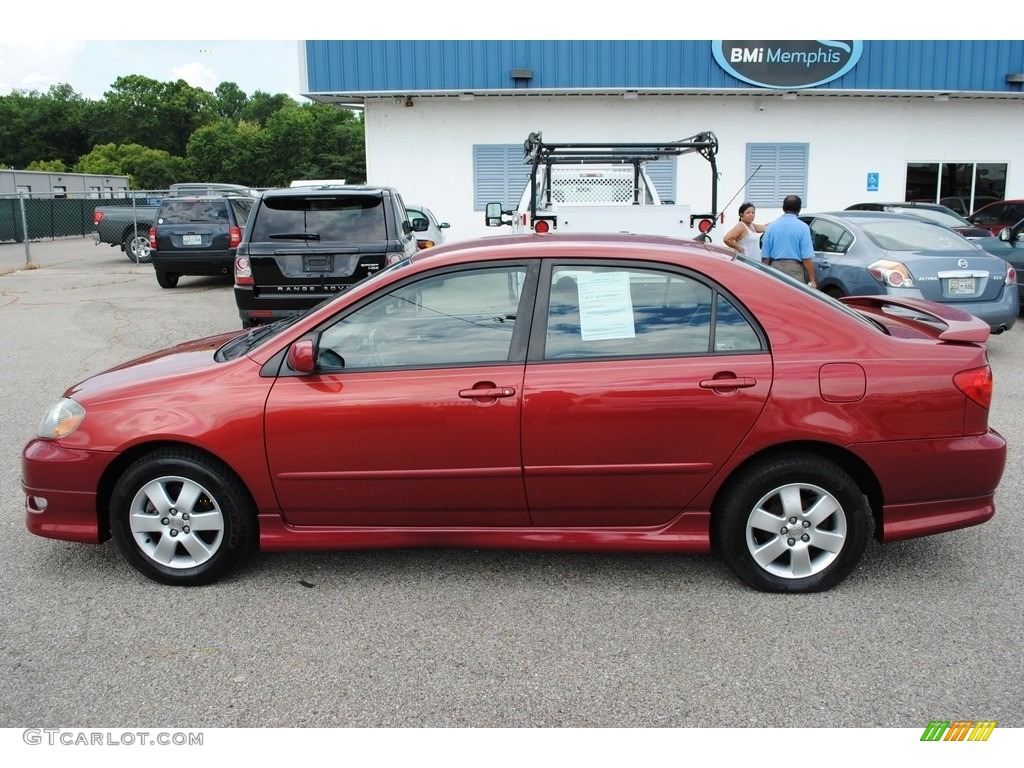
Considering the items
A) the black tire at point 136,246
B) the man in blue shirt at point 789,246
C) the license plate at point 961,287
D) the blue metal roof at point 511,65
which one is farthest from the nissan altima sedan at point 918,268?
the black tire at point 136,246

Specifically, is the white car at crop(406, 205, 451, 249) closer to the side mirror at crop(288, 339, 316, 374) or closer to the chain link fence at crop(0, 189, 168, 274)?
the chain link fence at crop(0, 189, 168, 274)

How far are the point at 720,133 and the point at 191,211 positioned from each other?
10993mm

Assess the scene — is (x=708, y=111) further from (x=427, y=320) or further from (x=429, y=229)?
(x=427, y=320)

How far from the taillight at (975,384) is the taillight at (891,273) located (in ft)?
18.8

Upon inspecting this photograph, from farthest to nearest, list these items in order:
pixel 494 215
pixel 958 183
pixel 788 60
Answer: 1. pixel 958 183
2. pixel 788 60
3. pixel 494 215

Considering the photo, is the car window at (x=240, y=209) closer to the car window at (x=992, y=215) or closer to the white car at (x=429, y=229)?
the white car at (x=429, y=229)

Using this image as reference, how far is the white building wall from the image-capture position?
19.4 m

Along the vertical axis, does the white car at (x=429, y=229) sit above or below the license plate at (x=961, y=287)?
above

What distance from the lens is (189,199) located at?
16.4 metres

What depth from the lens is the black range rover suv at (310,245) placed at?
353 inches

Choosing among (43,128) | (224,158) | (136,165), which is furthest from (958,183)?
(43,128)

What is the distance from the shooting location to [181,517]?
4207 millimetres

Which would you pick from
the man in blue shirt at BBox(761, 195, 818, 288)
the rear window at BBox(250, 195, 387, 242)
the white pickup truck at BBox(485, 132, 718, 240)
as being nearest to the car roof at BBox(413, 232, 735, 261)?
the rear window at BBox(250, 195, 387, 242)

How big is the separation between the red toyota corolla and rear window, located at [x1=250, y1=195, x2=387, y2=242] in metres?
4.94
